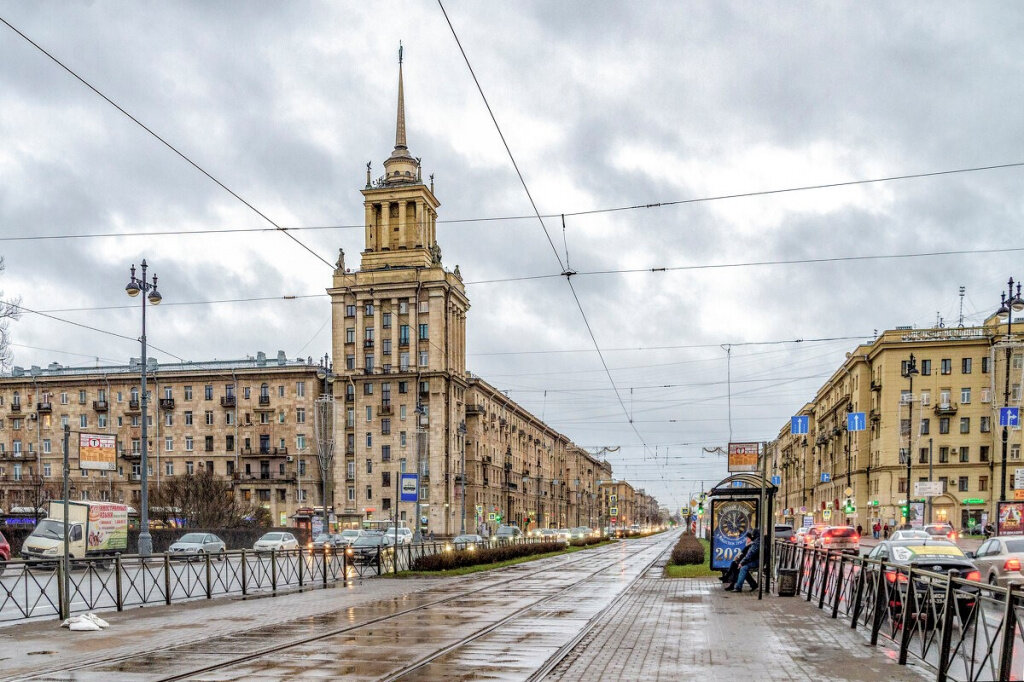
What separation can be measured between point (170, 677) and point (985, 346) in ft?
265

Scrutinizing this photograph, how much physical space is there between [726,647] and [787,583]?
30.4 feet

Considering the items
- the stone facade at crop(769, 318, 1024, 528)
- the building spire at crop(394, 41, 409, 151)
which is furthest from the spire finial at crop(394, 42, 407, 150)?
the stone facade at crop(769, 318, 1024, 528)

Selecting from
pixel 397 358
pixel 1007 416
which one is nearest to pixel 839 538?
pixel 1007 416

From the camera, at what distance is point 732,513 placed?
25.9 metres

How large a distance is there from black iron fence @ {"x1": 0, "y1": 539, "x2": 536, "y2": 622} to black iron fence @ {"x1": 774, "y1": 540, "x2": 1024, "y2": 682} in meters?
13.3

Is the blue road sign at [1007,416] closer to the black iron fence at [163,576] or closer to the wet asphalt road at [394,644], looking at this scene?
the wet asphalt road at [394,644]

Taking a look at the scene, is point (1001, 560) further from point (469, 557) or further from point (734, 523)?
point (469, 557)

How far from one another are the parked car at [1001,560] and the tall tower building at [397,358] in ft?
236

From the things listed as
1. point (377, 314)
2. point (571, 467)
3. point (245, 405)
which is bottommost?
point (571, 467)

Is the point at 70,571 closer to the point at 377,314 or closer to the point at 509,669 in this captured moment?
the point at 509,669

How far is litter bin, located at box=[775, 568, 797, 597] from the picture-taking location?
21.6m

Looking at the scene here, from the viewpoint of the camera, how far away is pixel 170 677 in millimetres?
10719

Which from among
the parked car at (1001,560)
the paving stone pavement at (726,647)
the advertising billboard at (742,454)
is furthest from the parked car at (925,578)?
the advertising billboard at (742,454)

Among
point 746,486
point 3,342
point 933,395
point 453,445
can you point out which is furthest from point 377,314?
point 746,486
